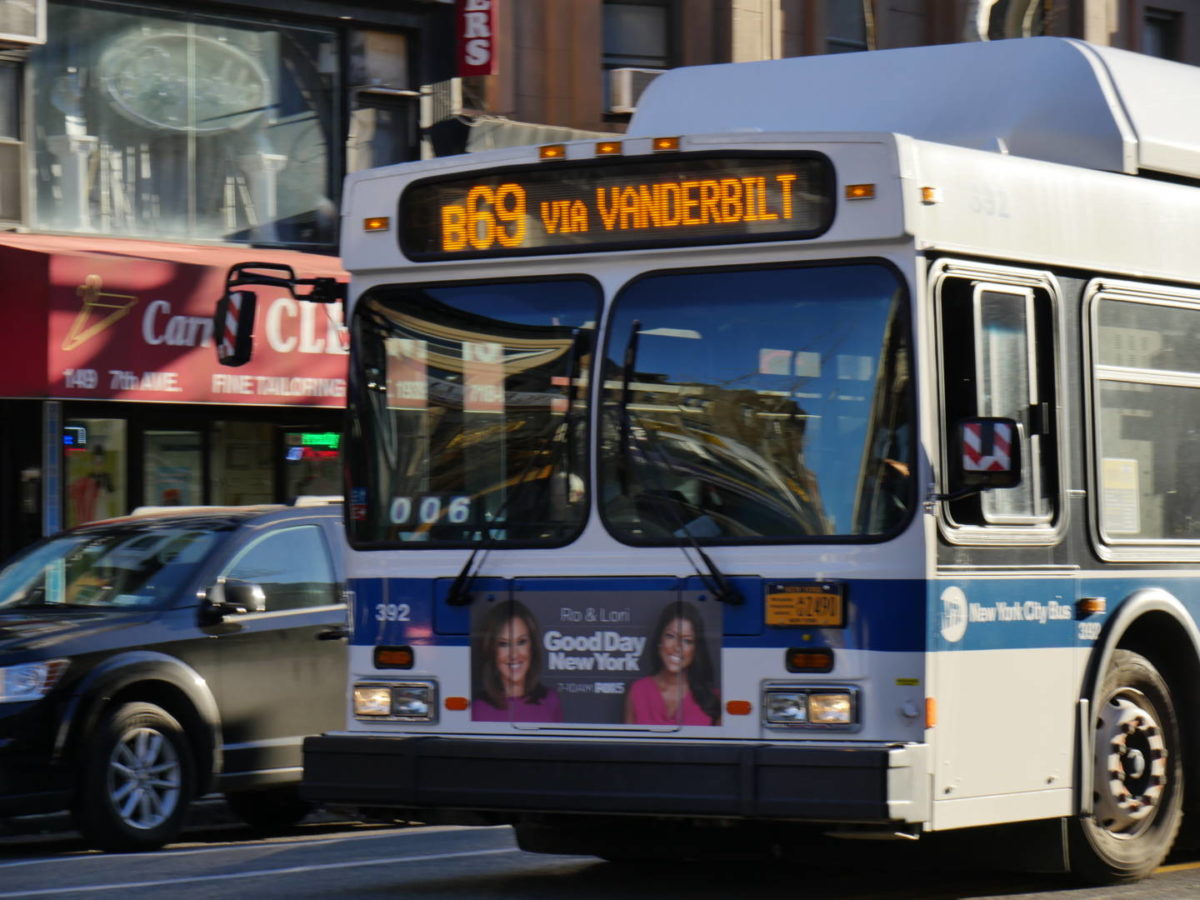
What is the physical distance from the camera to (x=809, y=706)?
754cm

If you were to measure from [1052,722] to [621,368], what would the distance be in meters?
2.08

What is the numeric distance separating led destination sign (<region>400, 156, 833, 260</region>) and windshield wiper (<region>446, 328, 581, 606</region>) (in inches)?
17.8

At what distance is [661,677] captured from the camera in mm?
7785

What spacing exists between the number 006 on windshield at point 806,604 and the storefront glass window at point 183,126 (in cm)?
1259

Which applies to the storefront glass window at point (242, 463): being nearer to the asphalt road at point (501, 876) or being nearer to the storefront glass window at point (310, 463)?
the storefront glass window at point (310, 463)

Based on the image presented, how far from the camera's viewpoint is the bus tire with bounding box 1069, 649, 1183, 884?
838cm

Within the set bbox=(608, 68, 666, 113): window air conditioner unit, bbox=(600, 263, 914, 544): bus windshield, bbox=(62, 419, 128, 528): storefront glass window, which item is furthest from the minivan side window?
bbox=(608, 68, 666, 113): window air conditioner unit

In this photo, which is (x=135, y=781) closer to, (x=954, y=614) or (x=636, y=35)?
(x=954, y=614)

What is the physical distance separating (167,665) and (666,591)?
4.13m

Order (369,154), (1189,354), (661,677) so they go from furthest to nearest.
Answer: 1. (369,154)
2. (1189,354)
3. (661,677)

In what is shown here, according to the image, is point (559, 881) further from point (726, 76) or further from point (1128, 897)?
point (726, 76)

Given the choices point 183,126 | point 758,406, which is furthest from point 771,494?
point 183,126

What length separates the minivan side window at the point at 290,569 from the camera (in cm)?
1170

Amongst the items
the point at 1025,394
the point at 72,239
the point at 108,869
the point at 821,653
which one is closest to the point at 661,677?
the point at 821,653
